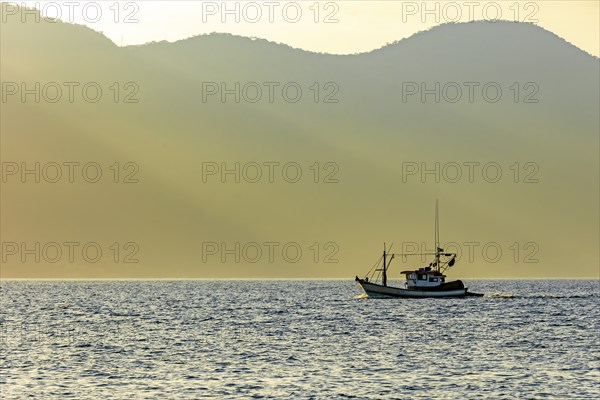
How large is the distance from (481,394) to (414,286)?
117m

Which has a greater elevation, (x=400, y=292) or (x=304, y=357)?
(x=400, y=292)

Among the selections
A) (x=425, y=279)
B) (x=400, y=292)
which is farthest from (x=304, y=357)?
(x=425, y=279)

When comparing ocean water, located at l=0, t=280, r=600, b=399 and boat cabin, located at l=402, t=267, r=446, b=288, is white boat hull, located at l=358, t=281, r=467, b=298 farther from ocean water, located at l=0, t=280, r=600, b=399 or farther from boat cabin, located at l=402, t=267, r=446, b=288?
ocean water, located at l=0, t=280, r=600, b=399

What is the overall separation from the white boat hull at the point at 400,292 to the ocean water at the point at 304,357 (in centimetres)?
3974

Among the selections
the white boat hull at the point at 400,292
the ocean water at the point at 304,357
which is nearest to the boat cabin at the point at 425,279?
the white boat hull at the point at 400,292

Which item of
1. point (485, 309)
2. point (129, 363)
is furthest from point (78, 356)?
point (485, 309)

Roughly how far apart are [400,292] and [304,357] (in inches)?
3862

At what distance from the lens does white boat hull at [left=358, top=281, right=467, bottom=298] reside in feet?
573

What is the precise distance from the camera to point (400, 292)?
17525cm

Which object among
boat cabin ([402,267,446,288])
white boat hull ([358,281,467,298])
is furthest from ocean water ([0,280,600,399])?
boat cabin ([402,267,446,288])

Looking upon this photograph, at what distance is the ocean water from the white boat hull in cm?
3974

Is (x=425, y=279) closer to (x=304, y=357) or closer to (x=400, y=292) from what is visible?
(x=400, y=292)

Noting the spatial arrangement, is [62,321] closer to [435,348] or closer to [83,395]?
[435,348]

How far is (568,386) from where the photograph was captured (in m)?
62.3
